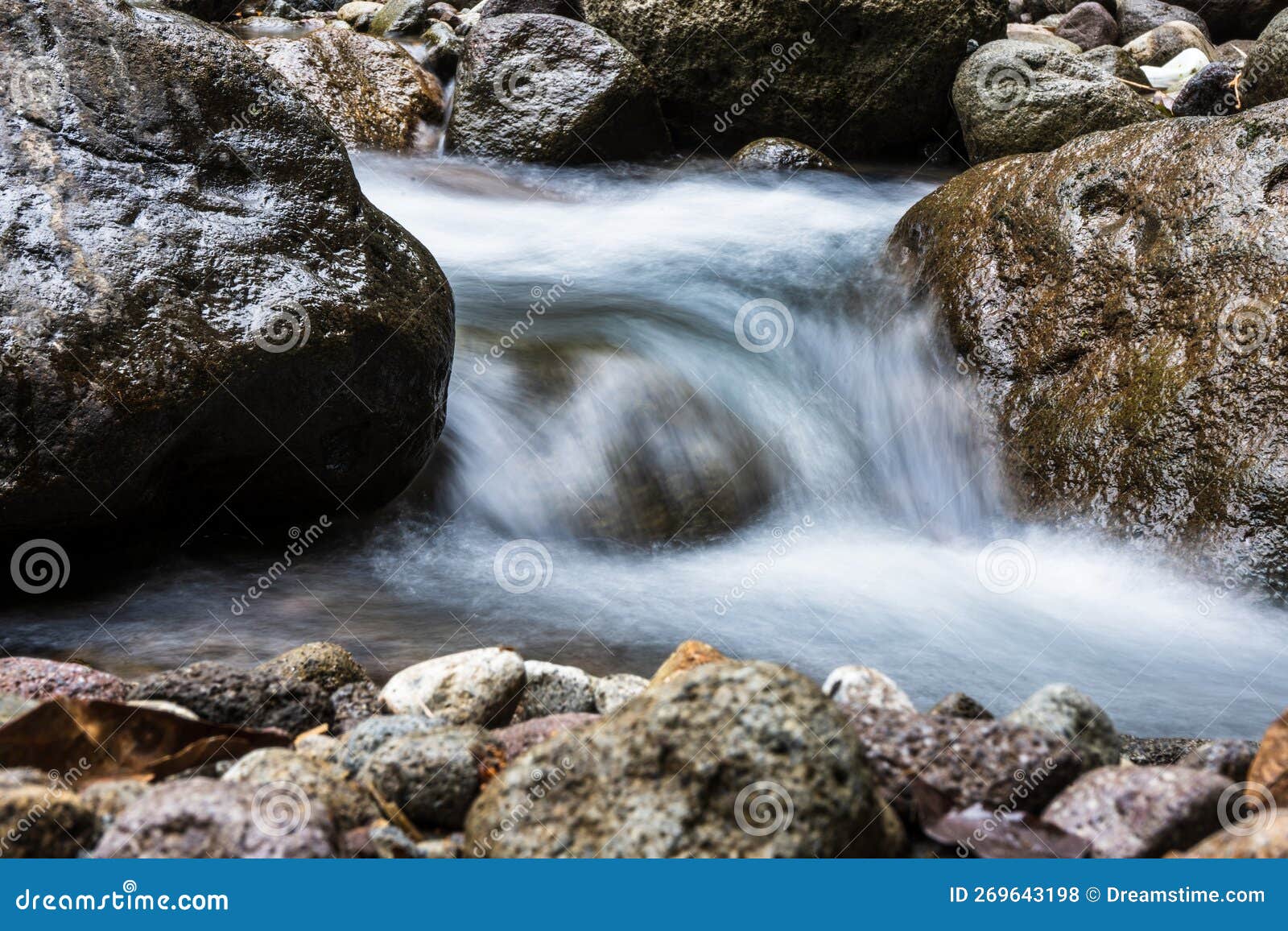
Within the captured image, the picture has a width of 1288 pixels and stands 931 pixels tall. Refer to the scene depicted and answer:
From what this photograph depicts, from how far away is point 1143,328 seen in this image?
202 inches

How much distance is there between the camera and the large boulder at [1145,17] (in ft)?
52.4

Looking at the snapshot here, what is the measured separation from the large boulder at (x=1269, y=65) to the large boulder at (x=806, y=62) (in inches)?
104

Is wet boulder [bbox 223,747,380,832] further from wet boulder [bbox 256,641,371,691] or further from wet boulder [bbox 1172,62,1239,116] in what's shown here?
wet boulder [bbox 1172,62,1239,116]

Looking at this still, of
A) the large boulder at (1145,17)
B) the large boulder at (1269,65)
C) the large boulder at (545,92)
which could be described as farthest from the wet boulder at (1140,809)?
the large boulder at (1145,17)

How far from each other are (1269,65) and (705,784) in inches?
332

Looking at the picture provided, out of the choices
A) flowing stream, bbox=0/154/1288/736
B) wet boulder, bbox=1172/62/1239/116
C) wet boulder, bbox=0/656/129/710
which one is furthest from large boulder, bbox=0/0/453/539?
wet boulder, bbox=1172/62/1239/116

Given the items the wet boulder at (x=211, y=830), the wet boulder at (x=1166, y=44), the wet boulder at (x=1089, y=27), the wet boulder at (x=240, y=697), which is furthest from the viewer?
the wet boulder at (x=1089, y=27)

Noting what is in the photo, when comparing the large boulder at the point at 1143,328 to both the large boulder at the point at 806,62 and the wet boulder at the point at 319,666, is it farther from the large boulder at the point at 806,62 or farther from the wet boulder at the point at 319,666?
the large boulder at the point at 806,62

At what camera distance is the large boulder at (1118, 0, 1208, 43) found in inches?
628

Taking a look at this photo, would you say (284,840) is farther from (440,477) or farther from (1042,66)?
(1042,66)

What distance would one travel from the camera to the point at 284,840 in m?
1.83

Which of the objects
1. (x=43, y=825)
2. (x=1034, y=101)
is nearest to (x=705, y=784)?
(x=43, y=825)

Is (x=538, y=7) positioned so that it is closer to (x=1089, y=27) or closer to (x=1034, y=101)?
(x=1034, y=101)

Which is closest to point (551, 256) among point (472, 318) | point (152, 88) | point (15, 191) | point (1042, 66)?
point (472, 318)
